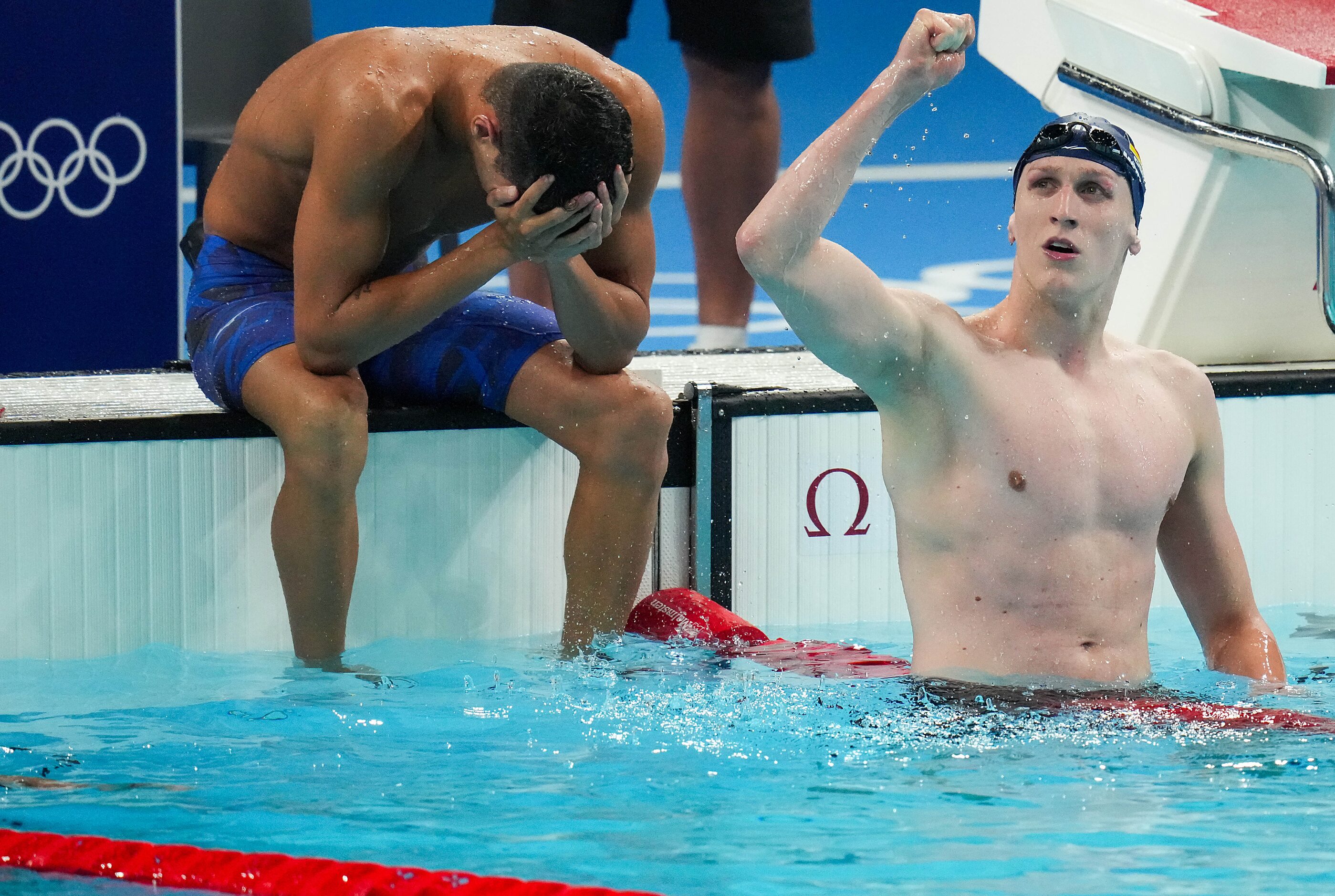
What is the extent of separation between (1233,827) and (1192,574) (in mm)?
679

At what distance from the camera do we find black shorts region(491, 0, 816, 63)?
180 inches

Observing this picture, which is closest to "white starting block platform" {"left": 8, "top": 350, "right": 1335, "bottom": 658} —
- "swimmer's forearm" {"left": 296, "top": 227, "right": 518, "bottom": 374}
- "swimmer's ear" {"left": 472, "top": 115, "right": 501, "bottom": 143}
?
"swimmer's forearm" {"left": 296, "top": 227, "right": 518, "bottom": 374}

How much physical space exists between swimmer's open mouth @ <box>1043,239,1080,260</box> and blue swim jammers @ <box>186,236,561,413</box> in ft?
3.76

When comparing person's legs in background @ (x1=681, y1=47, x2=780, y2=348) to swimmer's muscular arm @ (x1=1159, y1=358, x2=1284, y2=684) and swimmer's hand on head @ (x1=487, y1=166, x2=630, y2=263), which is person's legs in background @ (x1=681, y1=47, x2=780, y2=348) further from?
swimmer's muscular arm @ (x1=1159, y1=358, x2=1284, y2=684)

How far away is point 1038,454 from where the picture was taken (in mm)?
2398

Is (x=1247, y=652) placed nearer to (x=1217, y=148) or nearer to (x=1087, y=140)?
(x=1087, y=140)

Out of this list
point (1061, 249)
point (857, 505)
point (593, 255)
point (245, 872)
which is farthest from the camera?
point (857, 505)

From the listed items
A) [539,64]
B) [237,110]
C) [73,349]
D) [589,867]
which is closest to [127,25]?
[237,110]

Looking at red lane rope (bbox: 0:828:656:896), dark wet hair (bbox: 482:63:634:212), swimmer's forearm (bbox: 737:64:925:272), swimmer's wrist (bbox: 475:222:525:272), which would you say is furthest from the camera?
swimmer's wrist (bbox: 475:222:525:272)

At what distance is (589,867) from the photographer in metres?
1.89

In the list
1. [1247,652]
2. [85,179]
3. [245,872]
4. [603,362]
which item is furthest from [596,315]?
[85,179]

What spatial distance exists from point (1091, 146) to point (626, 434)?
1.05 meters

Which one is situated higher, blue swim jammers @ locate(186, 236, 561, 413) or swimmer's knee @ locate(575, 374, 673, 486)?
blue swim jammers @ locate(186, 236, 561, 413)

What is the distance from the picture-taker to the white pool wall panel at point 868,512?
3.58 metres
